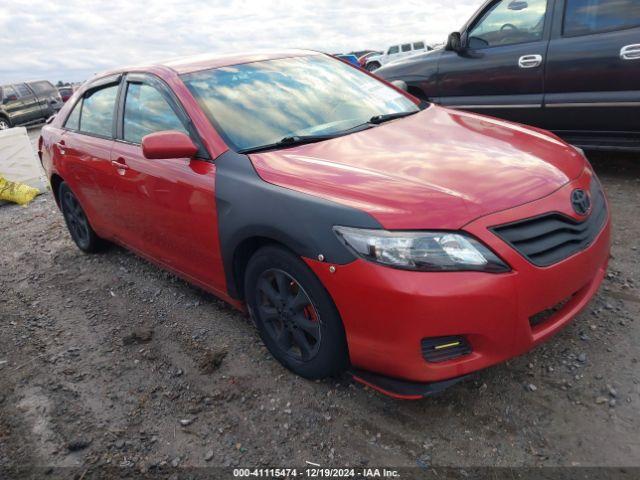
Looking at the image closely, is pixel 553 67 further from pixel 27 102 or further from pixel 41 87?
pixel 41 87

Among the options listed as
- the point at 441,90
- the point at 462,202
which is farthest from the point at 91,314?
the point at 441,90

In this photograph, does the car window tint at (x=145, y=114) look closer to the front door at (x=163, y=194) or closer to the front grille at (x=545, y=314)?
the front door at (x=163, y=194)

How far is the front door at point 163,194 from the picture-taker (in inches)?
111

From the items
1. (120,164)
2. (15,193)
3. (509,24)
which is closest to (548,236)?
(120,164)

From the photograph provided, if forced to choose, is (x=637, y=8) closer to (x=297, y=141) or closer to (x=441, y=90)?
(x=441, y=90)

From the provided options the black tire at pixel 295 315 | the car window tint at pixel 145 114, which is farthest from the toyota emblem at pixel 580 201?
the car window tint at pixel 145 114

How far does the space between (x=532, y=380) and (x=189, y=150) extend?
6.51 ft

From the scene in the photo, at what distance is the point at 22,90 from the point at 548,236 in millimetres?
20551

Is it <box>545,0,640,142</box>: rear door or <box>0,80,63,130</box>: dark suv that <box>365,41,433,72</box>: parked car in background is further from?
<box>545,0,640,142</box>: rear door

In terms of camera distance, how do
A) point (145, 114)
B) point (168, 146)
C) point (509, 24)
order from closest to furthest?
point (168, 146) < point (145, 114) < point (509, 24)

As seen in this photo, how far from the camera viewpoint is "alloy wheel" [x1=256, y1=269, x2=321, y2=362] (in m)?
2.42

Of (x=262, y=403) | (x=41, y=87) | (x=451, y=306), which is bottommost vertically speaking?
(x=262, y=403)

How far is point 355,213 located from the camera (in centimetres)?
211

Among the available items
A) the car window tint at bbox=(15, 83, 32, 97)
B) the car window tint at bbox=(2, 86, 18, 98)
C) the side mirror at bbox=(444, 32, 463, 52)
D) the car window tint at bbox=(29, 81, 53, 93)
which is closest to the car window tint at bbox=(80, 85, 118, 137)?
the side mirror at bbox=(444, 32, 463, 52)
